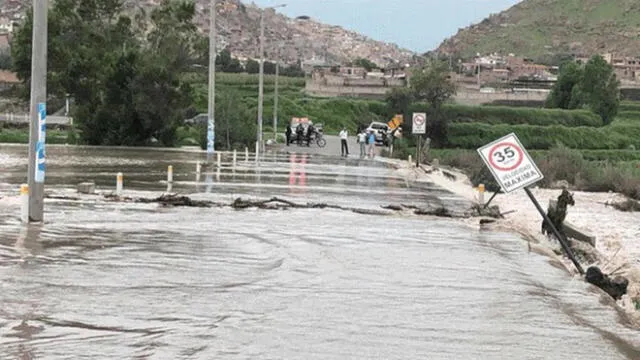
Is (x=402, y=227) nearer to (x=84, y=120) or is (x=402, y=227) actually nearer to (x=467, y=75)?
(x=84, y=120)

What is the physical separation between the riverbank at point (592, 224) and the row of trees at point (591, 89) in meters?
85.9

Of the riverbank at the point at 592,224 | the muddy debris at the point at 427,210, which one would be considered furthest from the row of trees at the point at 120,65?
the muddy debris at the point at 427,210

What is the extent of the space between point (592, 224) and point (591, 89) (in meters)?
105

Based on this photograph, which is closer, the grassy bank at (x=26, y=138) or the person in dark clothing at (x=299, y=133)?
the grassy bank at (x=26, y=138)

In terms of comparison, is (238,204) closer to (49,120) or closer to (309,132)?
(309,132)

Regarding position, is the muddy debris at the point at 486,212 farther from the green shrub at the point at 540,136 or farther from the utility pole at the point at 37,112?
the green shrub at the point at 540,136

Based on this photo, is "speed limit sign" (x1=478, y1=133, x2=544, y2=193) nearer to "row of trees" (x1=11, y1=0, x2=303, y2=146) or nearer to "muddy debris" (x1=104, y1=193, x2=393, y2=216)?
"muddy debris" (x1=104, y1=193, x2=393, y2=216)

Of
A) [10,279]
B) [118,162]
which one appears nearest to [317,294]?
[10,279]

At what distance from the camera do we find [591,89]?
126m

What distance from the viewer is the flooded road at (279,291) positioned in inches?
351

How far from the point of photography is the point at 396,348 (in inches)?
352

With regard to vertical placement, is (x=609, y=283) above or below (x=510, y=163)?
below

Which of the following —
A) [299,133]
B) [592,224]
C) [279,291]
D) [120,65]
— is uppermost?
[120,65]

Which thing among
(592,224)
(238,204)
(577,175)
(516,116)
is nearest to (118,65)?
(577,175)
